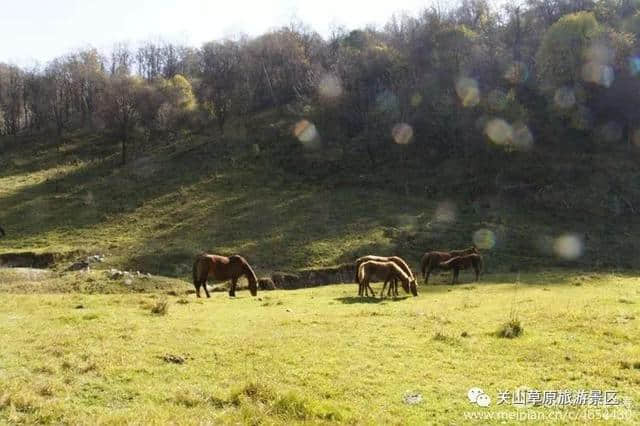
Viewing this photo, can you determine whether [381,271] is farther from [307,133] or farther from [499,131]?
[307,133]

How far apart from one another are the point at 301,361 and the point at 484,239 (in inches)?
1359

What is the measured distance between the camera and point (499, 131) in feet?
217

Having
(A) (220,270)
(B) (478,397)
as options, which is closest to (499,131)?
(A) (220,270)

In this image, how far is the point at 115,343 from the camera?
12930mm

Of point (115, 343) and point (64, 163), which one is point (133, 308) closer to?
point (115, 343)

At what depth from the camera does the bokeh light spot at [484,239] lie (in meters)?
41.9

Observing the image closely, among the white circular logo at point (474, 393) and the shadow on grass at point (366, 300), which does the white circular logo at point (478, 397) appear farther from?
the shadow on grass at point (366, 300)

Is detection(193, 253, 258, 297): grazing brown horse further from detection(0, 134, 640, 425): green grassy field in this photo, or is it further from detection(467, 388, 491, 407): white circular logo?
detection(467, 388, 491, 407): white circular logo

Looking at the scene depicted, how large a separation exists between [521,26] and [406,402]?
A: 94.0 m

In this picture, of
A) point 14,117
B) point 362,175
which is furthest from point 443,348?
point 14,117

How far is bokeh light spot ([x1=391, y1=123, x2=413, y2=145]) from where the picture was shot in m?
70.6

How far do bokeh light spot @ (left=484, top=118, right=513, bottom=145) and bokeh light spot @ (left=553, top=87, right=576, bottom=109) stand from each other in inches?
299

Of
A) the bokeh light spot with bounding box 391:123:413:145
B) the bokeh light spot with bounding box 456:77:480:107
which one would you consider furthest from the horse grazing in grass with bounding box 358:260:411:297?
the bokeh light spot with bounding box 456:77:480:107

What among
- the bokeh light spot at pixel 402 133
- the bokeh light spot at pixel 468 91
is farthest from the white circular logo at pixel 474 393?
the bokeh light spot at pixel 468 91
